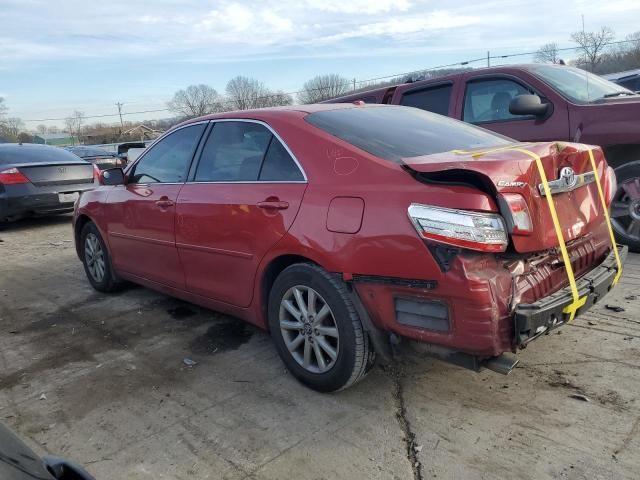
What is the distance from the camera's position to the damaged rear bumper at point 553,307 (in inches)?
97.3

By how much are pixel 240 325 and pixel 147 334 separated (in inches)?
28.8

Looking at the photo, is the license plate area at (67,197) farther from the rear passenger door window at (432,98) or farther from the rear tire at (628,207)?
the rear tire at (628,207)

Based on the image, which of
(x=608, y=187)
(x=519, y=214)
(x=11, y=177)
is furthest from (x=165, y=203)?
(x=11, y=177)

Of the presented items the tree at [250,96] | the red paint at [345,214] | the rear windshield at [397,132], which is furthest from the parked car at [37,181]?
the tree at [250,96]

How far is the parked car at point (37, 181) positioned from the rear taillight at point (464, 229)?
27.5 ft

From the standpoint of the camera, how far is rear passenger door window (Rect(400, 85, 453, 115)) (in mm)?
6457

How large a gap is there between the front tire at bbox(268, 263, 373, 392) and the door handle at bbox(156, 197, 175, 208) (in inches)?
50.5

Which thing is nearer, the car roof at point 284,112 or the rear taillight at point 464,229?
the rear taillight at point 464,229

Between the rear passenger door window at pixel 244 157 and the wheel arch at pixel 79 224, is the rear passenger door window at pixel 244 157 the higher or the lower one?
the higher one

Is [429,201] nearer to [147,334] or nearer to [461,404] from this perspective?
[461,404]

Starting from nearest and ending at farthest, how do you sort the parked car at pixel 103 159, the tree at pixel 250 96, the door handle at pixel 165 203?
the door handle at pixel 165 203, the parked car at pixel 103 159, the tree at pixel 250 96

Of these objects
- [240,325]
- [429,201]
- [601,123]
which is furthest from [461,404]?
[601,123]

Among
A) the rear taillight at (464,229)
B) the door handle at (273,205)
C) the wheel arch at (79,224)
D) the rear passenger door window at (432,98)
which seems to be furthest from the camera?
the rear passenger door window at (432,98)

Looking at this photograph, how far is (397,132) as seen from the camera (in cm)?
332
